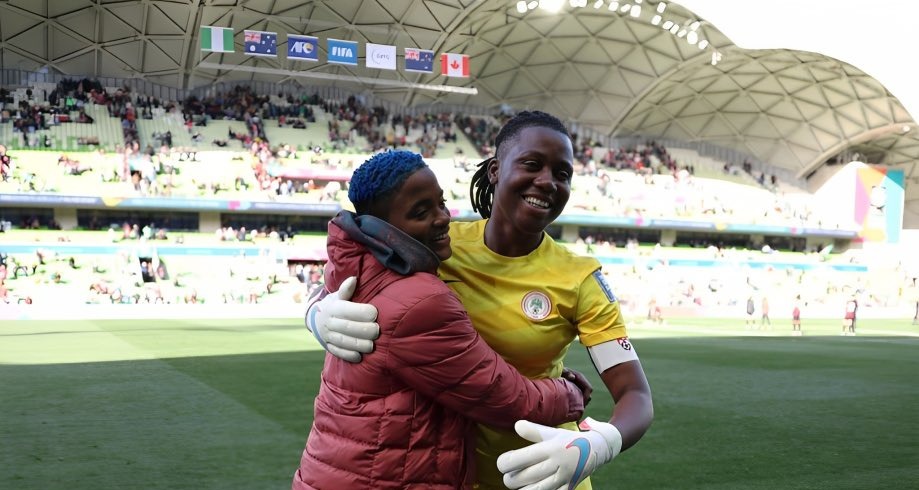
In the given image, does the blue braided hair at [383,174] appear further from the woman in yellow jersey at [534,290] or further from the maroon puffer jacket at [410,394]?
the woman in yellow jersey at [534,290]

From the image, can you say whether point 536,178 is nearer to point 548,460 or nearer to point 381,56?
point 548,460

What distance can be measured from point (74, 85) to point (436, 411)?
1949 inches

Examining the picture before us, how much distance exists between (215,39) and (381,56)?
7.50 m

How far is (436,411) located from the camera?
237 cm

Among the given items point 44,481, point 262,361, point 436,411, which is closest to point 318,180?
point 262,361

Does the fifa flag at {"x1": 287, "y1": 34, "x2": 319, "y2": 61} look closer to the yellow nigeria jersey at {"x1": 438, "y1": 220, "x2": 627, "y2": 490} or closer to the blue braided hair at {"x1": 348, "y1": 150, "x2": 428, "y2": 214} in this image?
the yellow nigeria jersey at {"x1": 438, "y1": 220, "x2": 627, "y2": 490}

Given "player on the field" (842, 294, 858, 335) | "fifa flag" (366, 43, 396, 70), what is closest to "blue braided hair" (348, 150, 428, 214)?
"player on the field" (842, 294, 858, 335)

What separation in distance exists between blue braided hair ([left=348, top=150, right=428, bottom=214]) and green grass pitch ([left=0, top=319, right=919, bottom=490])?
4.65m

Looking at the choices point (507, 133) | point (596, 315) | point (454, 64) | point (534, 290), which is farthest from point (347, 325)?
point (454, 64)

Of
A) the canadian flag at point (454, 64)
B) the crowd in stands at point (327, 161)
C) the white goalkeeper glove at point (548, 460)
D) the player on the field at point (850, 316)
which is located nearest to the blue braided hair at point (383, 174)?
the white goalkeeper glove at point (548, 460)

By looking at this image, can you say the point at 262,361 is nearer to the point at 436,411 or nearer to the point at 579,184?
the point at 436,411

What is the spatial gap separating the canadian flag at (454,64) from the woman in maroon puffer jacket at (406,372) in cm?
3876

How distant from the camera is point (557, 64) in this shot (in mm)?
51500

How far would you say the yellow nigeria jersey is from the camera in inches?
111
